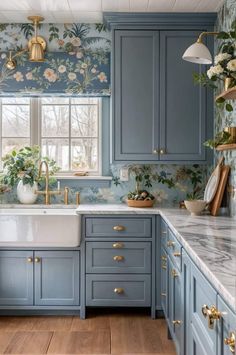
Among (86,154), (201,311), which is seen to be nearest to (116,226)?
(86,154)

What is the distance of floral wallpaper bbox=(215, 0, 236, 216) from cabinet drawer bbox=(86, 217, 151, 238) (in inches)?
26.3

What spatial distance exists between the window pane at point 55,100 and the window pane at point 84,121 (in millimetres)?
89

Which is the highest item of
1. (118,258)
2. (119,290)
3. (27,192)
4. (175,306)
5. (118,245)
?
(27,192)

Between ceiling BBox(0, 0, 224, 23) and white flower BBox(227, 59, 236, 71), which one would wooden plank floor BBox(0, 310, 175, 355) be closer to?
white flower BBox(227, 59, 236, 71)

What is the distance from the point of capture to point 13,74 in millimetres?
4172

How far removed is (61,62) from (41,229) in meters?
1.51

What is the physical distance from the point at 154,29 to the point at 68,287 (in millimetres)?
2178

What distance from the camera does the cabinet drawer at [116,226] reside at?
371 cm

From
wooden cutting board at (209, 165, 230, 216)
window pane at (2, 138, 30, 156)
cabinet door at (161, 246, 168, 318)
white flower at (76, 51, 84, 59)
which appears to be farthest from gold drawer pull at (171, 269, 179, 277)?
white flower at (76, 51, 84, 59)

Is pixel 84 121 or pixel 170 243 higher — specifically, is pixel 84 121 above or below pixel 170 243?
above

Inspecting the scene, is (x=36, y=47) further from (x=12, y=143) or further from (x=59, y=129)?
(x=12, y=143)

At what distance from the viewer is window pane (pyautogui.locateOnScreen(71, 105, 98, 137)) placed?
14.3 ft

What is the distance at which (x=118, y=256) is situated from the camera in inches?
146

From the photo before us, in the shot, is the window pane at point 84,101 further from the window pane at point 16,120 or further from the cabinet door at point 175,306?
the cabinet door at point 175,306
